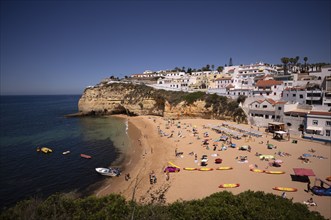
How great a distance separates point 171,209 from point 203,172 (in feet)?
40.1

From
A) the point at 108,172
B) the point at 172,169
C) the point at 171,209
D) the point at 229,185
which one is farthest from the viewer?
the point at 108,172

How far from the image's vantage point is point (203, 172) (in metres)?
21.3

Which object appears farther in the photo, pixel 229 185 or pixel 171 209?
pixel 229 185

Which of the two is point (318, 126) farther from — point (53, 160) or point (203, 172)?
point (53, 160)

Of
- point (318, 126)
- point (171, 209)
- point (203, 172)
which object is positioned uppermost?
point (318, 126)

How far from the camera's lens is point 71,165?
25.5 m

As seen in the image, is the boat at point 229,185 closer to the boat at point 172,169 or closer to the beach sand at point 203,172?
the beach sand at point 203,172

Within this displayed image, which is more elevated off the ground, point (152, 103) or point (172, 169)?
point (152, 103)

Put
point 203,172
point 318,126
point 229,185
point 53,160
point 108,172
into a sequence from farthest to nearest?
point 318,126
point 53,160
point 108,172
point 203,172
point 229,185

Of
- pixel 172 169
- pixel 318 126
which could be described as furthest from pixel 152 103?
pixel 318 126

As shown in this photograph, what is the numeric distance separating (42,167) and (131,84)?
49830 millimetres

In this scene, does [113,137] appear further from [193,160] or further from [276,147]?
[276,147]

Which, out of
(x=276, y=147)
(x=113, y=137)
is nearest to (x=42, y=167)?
(x=113, y=137)

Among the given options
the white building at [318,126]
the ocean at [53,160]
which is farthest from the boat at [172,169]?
the white building at [318,126]
